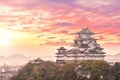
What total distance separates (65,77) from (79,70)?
2.54m

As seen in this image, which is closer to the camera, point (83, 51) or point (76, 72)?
point (76, 72)

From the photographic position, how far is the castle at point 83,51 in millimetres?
81250

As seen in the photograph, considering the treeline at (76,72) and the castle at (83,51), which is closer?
the treeline at (76,72)

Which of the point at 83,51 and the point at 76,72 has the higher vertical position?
the point at 83,51

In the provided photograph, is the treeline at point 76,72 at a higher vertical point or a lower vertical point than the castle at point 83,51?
lower

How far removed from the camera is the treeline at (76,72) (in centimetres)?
6378

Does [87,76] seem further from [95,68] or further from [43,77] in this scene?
[43,77]

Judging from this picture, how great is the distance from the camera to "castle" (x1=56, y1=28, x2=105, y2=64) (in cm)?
8125

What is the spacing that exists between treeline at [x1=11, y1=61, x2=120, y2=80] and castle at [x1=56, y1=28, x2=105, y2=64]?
32.1 ft

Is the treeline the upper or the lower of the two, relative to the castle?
lower

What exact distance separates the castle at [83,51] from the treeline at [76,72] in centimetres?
977

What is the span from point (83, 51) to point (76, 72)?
15.1 meters

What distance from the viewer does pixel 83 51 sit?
8169 cm

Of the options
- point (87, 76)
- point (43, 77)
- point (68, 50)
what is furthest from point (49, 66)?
point (68, 50)
